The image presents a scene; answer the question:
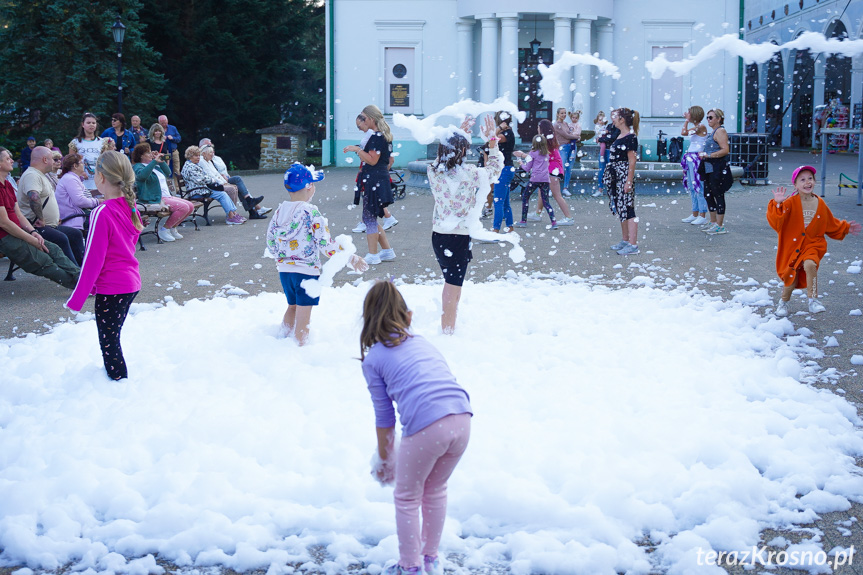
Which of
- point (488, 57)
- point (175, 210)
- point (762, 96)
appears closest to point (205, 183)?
point (175, 210)

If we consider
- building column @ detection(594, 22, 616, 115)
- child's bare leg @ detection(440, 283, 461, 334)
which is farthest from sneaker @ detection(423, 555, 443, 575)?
building column @ detection(594, 22, 616, 115)

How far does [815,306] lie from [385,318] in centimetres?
572

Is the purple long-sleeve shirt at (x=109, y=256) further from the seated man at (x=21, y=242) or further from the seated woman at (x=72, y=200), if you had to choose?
the seated woman at (x=72, y=200)

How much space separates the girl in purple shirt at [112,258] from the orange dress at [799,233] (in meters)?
5.68

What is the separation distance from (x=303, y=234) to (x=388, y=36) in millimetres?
24983

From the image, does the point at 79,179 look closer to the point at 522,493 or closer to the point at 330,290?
the point at 330,290

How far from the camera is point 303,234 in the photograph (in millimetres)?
6512

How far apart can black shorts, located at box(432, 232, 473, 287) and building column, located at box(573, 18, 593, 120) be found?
23228 mm

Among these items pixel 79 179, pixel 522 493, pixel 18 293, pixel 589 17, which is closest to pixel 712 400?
pixel 522 493

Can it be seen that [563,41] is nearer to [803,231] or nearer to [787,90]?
[803,231]

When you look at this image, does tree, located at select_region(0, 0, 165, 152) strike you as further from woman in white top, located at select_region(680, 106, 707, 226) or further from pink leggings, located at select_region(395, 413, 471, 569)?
pink leggings, located at select_region(395, 413, 471, 569)

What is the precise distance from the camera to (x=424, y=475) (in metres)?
3.35

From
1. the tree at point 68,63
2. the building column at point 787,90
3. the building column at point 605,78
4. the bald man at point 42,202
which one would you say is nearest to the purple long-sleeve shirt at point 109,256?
the bald man at point 42,202

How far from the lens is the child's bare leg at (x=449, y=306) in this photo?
23.0 feet
